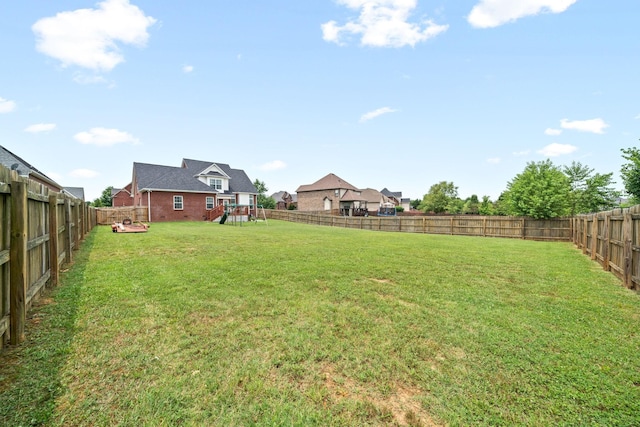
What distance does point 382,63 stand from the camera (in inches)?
700

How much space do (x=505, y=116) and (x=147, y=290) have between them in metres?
21.0

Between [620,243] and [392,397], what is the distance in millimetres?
7830

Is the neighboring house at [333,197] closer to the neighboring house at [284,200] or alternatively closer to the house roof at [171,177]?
the neighboring house at [284,200]

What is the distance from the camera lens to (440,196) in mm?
51719

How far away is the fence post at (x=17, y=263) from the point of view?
284 cm

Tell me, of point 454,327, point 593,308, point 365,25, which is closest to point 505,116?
point 365,25

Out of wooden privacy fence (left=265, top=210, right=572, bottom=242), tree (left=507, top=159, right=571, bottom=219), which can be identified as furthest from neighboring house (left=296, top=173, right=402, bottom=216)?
tree (left=507, top=159, right=571, bottom=219)

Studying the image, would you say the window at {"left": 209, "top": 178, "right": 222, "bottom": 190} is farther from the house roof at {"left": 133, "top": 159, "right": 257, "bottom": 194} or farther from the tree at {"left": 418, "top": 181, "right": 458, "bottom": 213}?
the tree at {"left": 418, "top": 181, "right": 458, "bottom": 213}

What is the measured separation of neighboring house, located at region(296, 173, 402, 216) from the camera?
161 ft

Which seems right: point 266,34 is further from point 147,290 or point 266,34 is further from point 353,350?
point 353,350

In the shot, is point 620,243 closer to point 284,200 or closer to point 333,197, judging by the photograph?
point 333,197

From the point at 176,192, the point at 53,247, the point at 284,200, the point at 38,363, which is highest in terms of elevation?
the point at 284,200

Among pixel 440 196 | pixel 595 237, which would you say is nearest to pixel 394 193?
pixel 440 196

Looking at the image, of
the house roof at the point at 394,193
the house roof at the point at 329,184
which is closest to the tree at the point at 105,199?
the house roof at the point at 329,184
